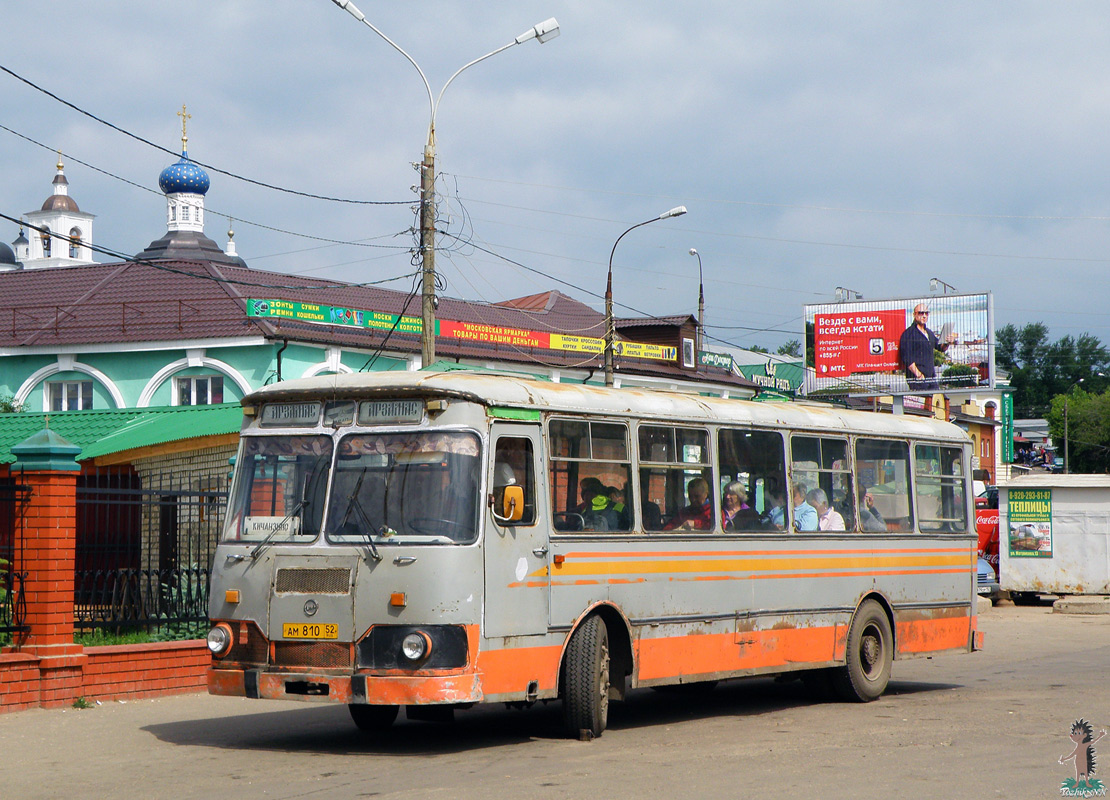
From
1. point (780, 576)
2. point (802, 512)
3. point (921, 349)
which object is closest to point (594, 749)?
point (780, 576)

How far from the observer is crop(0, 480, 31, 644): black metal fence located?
1200 centimetres

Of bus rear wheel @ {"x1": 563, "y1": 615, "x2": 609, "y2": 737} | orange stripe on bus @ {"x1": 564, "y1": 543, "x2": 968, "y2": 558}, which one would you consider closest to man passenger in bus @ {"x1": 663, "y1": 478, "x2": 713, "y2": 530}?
orange stripe on bus @ {"x1": 564, "y1": 543, "x2": 968, "y2": 558}

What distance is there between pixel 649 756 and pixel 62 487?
236 inches

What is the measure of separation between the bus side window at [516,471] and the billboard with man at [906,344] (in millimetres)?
38101

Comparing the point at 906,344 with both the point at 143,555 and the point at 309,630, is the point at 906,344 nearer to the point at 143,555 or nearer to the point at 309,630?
the point at 143,555

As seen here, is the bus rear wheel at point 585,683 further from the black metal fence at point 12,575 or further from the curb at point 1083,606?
the curb at point 1083,606

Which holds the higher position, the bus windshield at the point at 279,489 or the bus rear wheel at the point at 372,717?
the bus windshield at the point at 279,489

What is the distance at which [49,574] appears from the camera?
1212cm

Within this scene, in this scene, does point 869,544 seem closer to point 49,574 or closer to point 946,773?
point 946,773

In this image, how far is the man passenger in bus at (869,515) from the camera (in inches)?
522

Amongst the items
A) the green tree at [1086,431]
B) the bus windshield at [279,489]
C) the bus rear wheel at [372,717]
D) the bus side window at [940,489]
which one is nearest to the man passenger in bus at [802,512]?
the bus side window at [940,489]

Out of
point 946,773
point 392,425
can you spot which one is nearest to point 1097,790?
point 946,773

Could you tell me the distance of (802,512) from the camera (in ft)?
41.1

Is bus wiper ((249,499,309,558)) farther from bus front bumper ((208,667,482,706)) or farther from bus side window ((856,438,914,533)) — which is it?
bus side window ((856,438,914,533))
